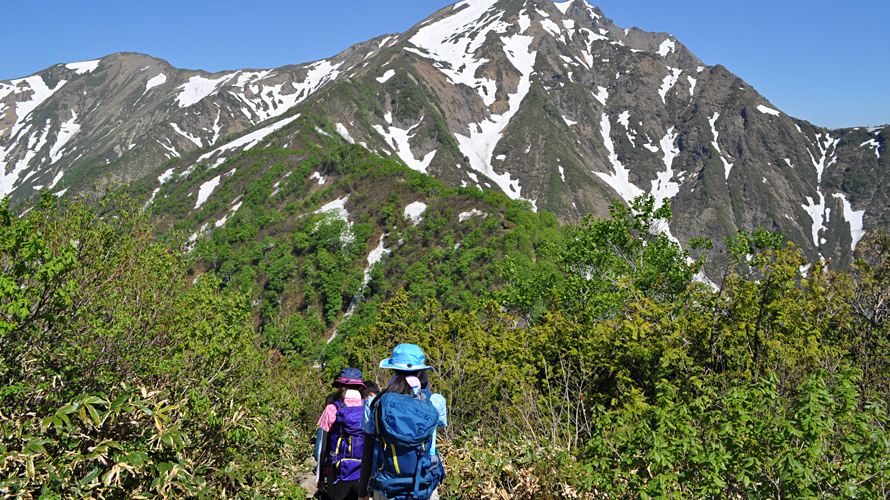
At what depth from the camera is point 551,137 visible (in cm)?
15200

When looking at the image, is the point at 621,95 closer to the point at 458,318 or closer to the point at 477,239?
the point at 477,239

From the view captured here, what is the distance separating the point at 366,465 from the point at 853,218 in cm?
18986

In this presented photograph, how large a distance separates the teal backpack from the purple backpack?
107cm

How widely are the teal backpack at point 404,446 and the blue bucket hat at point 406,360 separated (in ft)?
0.68

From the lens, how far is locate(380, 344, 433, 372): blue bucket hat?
3.70 metres

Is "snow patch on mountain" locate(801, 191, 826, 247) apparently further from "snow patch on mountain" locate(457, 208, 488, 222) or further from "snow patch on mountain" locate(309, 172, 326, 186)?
"snow patch on mountain" locate(309, 172, 326, 186)

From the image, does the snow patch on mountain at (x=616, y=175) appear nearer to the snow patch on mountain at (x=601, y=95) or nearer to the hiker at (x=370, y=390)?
the snow patch on mountain at (x=601, y=95)

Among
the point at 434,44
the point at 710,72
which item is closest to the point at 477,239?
the point at 434,44

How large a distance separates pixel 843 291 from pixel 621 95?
195874mm

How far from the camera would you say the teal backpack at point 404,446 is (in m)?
3.45

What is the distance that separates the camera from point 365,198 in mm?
69000

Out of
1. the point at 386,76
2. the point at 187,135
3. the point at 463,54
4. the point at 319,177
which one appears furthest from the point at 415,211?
the point at 187,135

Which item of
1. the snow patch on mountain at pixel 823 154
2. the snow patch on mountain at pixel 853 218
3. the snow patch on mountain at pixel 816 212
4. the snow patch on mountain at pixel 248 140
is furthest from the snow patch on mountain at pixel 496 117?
the snow patch on mountain at pixel 823 154

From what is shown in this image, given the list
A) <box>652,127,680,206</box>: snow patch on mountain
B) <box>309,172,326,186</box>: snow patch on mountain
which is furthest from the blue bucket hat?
<box>652,127,680,206</box>: snow patch on mountain
